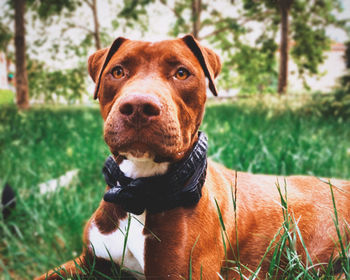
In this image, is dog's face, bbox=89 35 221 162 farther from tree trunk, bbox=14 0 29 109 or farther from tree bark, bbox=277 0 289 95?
tree bark, bbox=277 0 289 95

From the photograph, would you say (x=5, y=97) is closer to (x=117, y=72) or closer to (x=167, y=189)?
(x=117, y=72)

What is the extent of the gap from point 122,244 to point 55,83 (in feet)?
48.6

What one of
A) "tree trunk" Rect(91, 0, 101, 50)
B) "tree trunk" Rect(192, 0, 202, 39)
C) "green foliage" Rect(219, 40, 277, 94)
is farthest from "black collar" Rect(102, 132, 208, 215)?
"green foliage" Rect(219, 40, 277, 94)

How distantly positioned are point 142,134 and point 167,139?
0.38ft

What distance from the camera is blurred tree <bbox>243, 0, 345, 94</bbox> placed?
13.1 meters

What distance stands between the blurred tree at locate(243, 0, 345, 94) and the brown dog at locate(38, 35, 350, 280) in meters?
11.9

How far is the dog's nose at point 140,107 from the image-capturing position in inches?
52.0

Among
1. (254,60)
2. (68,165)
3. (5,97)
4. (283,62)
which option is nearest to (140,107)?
(68,165)

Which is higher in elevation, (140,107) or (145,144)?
(140,107)

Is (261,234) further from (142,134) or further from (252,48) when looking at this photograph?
(252,48)

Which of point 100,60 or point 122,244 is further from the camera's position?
point 100,60

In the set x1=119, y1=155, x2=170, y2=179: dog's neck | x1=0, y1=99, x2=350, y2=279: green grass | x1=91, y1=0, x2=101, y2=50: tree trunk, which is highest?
x1=91, y1=0, x2=101, y2=50: tree trunk

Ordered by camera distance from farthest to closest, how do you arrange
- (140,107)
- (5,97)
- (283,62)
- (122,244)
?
(283,62) → (5,97) → (122,244) → (140,107)

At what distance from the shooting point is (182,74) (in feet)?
5.47
